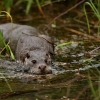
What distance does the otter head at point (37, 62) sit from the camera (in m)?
5.51

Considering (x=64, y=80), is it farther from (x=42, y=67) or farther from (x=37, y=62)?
(x=37, y=62)

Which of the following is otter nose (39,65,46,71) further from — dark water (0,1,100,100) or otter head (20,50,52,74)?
dark water (0,1,100,100)

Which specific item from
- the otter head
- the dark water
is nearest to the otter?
the otter head

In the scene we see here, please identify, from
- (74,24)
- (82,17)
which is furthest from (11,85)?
(82,17)

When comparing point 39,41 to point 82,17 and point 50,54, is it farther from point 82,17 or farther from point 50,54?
point 82,17

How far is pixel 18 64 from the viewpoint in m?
5.99

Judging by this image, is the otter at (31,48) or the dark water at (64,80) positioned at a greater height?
the otter at (31,48)

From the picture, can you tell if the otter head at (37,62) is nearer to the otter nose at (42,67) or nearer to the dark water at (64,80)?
the otter nose at (42,67)

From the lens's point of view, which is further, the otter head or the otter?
the otter

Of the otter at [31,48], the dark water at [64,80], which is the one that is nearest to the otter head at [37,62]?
the otter at [31,48]

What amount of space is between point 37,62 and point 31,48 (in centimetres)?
53

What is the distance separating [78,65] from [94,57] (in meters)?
0.32

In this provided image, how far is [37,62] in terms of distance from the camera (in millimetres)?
5633

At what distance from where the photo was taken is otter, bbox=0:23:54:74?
5621mm
